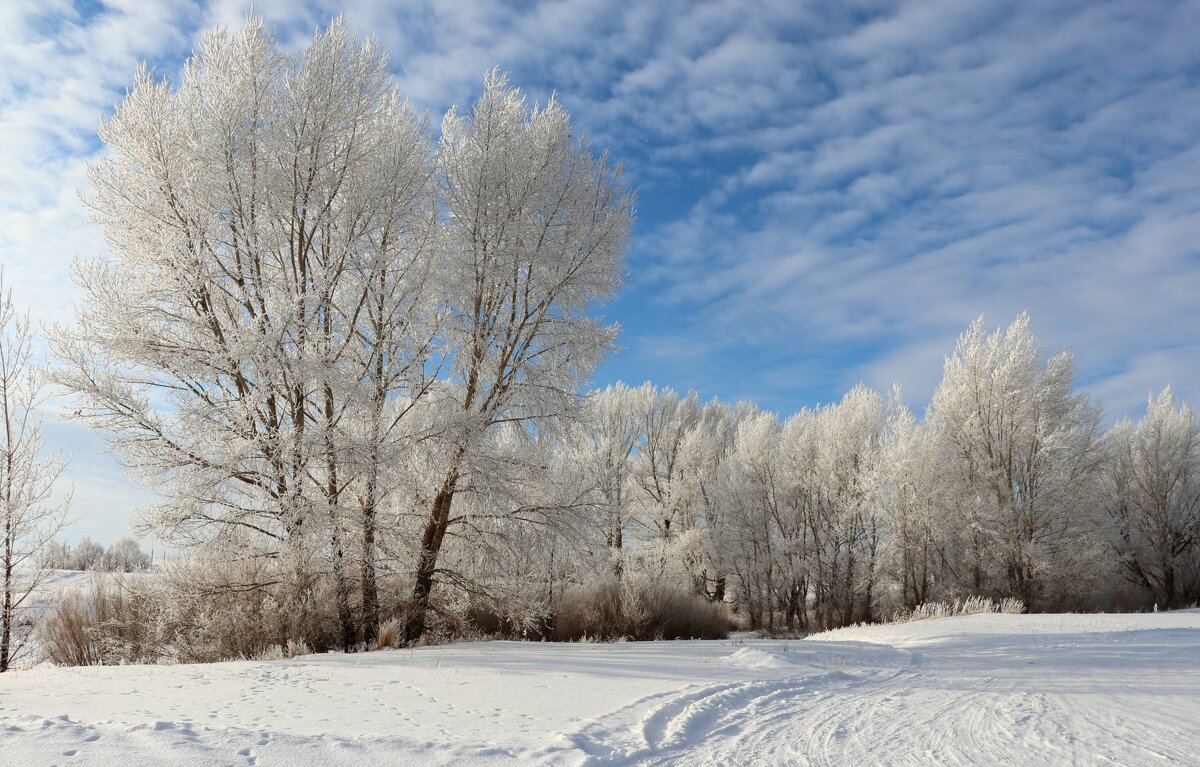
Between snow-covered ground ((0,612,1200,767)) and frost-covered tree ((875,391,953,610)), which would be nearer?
snow-covered ground ((0,612,1200,767))

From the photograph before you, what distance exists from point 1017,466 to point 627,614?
64.8 ft

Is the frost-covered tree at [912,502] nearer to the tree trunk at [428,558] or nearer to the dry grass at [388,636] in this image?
the tree trunk at [428,558]

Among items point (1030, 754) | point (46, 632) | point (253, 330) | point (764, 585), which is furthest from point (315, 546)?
point (764, 585)

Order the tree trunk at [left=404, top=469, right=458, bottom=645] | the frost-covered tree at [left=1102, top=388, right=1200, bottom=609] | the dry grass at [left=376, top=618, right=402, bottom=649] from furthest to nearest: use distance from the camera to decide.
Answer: the frost-covered tree at [left=1102, top=388, right=1200, bottom=609] < the tree trunk at [left=404, top=469, right=458, bottom=645] < the dry grass at [left=376, top=618, right=402, bottom=649]

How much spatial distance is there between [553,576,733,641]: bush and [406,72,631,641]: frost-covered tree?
4.49 m

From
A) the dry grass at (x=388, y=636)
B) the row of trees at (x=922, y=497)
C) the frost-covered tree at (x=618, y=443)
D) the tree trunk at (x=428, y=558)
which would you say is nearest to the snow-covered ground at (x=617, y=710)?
the dry grass at (x=388, y=636)

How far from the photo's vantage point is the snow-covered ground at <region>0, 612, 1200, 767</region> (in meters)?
4.16

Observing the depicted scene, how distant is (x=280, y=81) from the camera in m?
11.7

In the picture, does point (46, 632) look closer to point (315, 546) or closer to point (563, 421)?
point (315, 546)

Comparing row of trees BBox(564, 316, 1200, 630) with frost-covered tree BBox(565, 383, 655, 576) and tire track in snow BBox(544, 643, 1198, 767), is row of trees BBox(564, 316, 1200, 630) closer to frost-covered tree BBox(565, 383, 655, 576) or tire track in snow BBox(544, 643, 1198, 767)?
frost-covered tree BBox(565, 383, 655, 576)

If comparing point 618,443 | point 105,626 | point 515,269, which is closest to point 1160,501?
point 618,443

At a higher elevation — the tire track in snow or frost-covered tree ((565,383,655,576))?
frost-covered tree ((565,383,655,576))

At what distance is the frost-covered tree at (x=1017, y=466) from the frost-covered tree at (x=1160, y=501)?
23.5ft

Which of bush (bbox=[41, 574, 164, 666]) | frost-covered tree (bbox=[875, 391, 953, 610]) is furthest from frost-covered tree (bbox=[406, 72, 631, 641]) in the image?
frost-covered tree (bbox=[875, 391, 953, 610])
